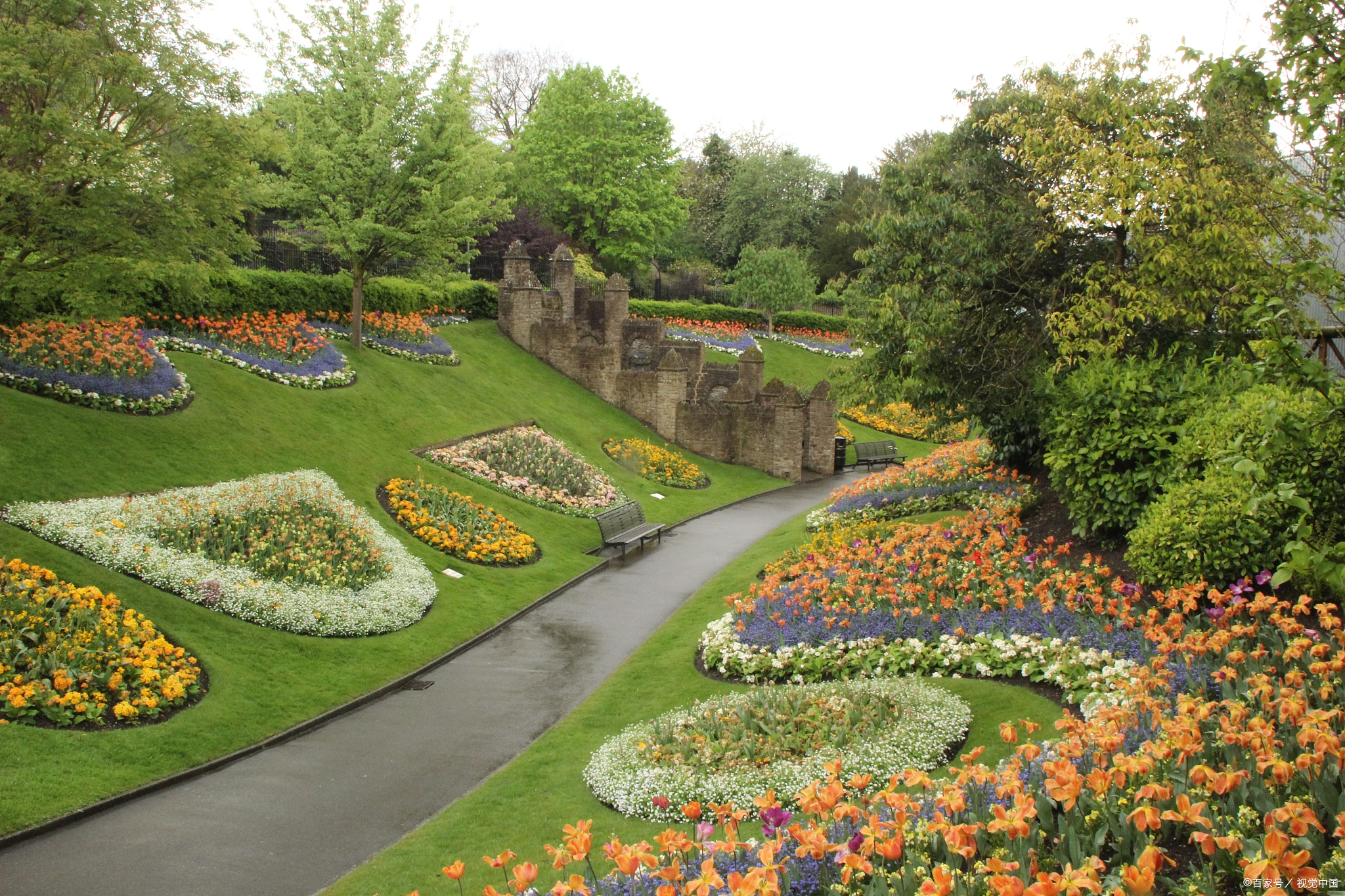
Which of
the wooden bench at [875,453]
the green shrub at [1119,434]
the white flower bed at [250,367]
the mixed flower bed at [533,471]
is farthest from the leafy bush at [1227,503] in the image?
the wooden bench at [875,453]

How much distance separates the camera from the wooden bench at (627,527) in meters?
17.6

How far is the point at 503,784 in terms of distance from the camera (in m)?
8.40

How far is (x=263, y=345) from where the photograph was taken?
19.5 metres

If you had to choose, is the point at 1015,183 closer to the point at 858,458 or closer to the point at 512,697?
the point at 512,697

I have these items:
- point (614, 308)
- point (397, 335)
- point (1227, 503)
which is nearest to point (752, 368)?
point (614, 308)

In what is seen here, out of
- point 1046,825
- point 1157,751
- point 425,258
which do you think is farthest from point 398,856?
point 425,258

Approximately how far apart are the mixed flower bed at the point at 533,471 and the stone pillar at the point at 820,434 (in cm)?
921

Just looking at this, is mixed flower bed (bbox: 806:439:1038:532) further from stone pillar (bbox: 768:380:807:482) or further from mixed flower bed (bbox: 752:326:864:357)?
mixed flower bed (bbox: 752:326:864:357)

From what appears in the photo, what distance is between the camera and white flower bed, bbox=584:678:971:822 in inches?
295

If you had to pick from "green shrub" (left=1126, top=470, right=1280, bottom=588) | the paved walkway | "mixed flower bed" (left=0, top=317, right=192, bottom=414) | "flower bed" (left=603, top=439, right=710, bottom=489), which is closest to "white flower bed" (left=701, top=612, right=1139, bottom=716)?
"green shrub" (left=1126, top=470, right=1280, bottom=588)

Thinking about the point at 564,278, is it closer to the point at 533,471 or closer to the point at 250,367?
the point at 533,471

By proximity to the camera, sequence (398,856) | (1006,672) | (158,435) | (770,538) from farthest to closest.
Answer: (770,538) < (158,435) < (1006,672) < (398,856)

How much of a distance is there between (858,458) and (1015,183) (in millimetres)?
17172

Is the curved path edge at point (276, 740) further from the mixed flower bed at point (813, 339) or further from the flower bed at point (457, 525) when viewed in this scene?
the mixed flower bed at point (813, 339)
